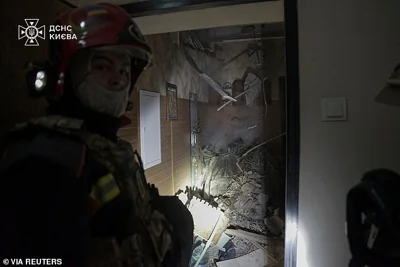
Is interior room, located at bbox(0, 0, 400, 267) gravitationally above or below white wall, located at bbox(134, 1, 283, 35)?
below

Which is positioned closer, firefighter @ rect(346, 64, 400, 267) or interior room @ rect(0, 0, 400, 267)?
firefighter @ rect(346, 64, 400, 267)

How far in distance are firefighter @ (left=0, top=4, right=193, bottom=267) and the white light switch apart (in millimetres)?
654

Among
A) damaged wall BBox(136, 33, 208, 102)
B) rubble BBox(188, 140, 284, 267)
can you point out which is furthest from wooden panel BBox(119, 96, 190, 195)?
rubble BBox(188, 140, 284, 267)

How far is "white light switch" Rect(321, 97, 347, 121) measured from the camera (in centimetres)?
109

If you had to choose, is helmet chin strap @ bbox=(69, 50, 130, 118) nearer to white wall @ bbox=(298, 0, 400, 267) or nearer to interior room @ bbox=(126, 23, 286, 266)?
white wall @ bbox=(298, 0, 400, 267)

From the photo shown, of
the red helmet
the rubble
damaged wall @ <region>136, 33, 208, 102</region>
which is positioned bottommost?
the rubble

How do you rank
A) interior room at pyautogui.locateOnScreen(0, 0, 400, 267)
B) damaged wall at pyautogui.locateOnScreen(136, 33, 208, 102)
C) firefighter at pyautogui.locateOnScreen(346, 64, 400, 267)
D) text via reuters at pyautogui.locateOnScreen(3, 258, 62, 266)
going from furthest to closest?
damaged wall at pyautogui.locateOnScreen(136, 33, 208, 102)
interior room at pyautogui.locateOnScreen(0, 0, 400, 267)
firefighter at pyautogui.locateOnScreen(346, 64, 400, 267)
text via reuters at pyautogui.locateOnScreen(3, 258, 62, 266)

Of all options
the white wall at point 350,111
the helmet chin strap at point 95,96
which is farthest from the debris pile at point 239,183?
the helmet chin strap at point 95,96

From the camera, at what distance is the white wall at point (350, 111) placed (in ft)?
3.44

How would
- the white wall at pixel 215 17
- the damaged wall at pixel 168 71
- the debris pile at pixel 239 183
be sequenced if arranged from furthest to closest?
the debris pile at pixel 239 183 → the damaged wall at pixel 168 71 → the white wall at pixel 215 17

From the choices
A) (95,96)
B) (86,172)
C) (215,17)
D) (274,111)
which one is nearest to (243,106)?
(274,111)

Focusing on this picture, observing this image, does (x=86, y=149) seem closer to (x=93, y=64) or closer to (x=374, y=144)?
(x=93, y=64)

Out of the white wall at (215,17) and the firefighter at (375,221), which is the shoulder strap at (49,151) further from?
the white wall at (215,17)

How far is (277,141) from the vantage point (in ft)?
9.04
